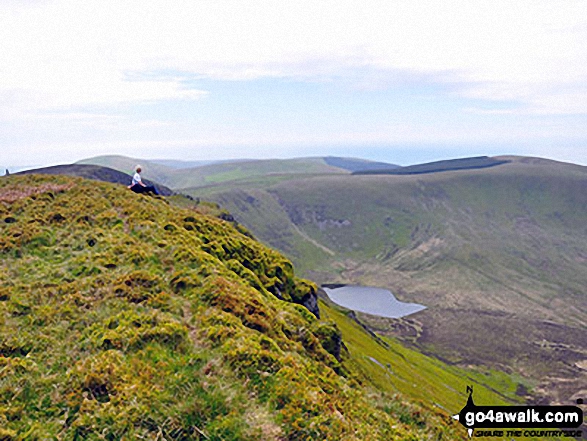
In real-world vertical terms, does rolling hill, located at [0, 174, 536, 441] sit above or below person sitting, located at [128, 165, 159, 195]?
below

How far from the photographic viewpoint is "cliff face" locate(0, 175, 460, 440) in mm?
15570

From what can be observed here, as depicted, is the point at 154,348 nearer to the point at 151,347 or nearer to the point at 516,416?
the point at 151,347

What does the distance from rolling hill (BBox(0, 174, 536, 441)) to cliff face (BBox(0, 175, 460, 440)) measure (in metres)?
0.07

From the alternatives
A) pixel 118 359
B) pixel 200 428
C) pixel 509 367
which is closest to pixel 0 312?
pixel 118 359

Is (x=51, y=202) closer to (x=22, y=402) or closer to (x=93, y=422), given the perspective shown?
(x=22, y=402)

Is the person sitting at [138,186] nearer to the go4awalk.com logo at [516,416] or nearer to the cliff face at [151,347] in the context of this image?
the cliff face at [151,347]

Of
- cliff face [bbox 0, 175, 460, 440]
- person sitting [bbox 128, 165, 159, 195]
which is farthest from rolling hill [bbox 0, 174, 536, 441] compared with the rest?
person sitting [bbox 128, 165, 159, 195]

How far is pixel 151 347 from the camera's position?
63.1 ft

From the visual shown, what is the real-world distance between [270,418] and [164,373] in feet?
18.0

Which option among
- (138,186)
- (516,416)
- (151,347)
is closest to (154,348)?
(151,347)

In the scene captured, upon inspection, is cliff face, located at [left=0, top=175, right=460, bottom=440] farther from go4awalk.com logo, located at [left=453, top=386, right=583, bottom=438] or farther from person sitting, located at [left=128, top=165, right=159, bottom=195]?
person sitting, located at [left=128, top=165, right=159, bottom=195]

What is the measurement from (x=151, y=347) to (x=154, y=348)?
188mm

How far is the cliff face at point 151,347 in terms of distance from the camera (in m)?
15.6

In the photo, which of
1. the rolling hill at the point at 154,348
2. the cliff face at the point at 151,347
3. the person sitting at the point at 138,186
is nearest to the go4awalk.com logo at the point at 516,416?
the rolling hill at the point at 154,348
